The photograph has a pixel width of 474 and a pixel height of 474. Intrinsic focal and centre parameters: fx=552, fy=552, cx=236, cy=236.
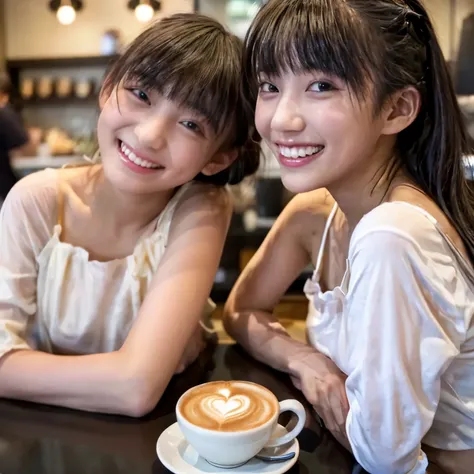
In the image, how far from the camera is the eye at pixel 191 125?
3.39 ft

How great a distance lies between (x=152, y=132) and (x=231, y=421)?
0.54 metres

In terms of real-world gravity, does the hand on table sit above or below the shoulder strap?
below

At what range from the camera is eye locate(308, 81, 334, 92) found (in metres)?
0.83

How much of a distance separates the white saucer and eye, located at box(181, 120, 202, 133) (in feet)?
1.83

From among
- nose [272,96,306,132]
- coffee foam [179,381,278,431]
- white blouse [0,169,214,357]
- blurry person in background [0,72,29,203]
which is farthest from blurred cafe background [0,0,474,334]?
coffee foam [179,381,278,431]

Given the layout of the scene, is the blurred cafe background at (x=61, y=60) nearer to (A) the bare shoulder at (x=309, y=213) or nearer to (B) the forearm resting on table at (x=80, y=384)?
(A) the bare shoulder at (x=309, y=213)

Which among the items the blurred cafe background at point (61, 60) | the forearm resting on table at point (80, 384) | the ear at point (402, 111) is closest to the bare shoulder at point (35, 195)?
the forearm resting on table at point (80, 384)

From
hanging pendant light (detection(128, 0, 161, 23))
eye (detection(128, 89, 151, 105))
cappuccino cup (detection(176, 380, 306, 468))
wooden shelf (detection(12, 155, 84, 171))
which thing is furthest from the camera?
wooden shelf (detection(12, 155, 84, 171))

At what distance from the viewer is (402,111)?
90cm

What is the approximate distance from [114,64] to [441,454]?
902mm

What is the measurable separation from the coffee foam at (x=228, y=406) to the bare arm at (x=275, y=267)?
0.36m

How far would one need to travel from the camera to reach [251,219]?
3766 mm

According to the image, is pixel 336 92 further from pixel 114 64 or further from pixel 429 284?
pixel 114 64

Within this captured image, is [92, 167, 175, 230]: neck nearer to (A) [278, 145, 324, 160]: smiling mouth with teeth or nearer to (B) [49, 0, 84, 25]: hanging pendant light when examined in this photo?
(A) [278, 145, 324, 160]: smiling mouth with teeth
